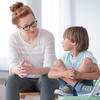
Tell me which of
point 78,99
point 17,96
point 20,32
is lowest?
point 17,96

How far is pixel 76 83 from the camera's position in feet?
6.13

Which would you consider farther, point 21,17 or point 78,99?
point 21,17

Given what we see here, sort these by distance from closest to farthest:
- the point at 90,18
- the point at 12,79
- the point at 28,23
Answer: the point at 12,79
the point at 28,23
the point at 90,18

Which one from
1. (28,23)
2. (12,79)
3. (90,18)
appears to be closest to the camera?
(12,79)

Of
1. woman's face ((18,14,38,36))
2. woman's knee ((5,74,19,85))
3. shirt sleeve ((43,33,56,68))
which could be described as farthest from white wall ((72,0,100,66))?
woman's knee ((5,74,19,85))

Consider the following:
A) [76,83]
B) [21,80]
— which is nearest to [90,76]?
[76,83]

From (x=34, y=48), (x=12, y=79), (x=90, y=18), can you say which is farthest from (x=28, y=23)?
(x=90, y=18)

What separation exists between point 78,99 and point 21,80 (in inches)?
24.9

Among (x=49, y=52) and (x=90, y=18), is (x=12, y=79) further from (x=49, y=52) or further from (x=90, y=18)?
(x=90, y=18)

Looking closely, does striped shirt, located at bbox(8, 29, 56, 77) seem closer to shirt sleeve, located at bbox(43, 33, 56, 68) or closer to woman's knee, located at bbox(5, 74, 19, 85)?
shirt sleeve, located at bbox(43, 33, 56, 68)

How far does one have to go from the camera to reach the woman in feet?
6.75

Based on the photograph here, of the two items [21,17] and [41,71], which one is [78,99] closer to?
[41,71]

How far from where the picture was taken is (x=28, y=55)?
2.29 meters

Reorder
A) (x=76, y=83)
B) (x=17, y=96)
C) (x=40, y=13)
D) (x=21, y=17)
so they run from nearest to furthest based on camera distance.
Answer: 1. (x=76, y=83)
2. (x=17, y=96)
3. (x=21, y=17)
4. (x=40, y=13)
